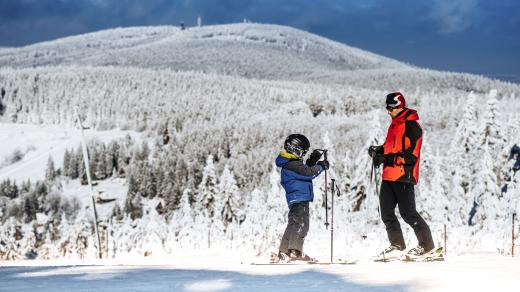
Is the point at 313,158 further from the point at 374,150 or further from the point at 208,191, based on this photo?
the point at 208,191

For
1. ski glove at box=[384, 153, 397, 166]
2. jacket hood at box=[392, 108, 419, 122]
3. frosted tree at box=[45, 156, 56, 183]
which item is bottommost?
ski glove at box=[384, 153, 397, 166]

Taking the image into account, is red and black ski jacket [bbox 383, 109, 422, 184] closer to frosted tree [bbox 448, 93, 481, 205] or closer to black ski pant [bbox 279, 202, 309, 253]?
black ski pant [bbox 279, 202, 309, 253]

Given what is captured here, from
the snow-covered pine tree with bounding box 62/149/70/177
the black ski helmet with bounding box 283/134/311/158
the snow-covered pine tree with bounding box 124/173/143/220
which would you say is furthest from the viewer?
A: the snow-covered pine tree with bounding box 62/149/70/177

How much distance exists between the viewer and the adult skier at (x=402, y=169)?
7.30 m

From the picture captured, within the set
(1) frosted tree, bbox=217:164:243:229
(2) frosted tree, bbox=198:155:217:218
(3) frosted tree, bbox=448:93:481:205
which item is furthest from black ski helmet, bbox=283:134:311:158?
(2) frosted tree, bbox=198:155:217:218

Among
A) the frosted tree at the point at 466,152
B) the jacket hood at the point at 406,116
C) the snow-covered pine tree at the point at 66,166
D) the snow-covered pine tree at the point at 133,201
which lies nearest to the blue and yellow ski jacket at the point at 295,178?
the jacket hood at the point at 406,116

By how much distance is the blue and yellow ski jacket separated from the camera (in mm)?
7812

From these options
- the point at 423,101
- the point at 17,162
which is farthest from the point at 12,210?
the point at 423,101

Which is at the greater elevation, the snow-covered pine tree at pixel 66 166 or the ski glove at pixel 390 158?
the snow-covered pine tree at pixel 66 166

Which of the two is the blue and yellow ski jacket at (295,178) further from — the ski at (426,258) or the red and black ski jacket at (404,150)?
the ski at (426,258)

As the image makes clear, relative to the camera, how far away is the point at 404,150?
24.0 feet

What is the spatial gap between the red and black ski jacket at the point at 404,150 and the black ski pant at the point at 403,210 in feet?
0.46

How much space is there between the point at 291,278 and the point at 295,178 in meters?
2.02

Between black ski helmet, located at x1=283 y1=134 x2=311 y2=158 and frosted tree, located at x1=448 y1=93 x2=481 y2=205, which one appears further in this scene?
frosted tree, located at x1=448 y1=93 x2=481 y2=205
